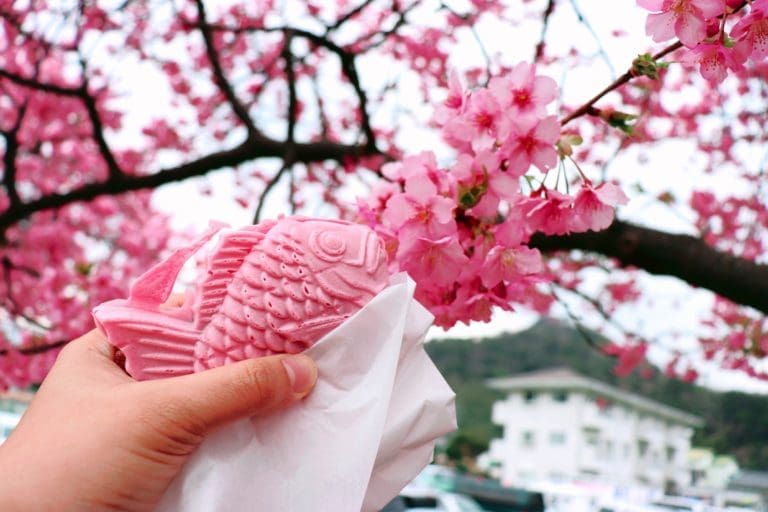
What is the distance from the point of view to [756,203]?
4.41m

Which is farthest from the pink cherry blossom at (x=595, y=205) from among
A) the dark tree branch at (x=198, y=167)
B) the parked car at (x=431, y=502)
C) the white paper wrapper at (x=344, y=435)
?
the parked car at (x=431, y=502)

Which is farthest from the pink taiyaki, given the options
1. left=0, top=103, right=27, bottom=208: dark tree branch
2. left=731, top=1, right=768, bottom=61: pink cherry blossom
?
left=0, top=103, right=27, bottom=208: dark tree branch

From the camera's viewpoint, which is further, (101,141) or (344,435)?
(101,141)

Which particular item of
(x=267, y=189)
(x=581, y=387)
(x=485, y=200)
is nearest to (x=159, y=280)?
(x=485, y=200)

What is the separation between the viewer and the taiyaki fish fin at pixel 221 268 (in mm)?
A: 891

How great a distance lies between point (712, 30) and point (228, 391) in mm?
806

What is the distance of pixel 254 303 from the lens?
2.82 ft

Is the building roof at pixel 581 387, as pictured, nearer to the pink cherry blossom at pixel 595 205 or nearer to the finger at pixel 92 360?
the pink cherry blossom at pixel 595 205

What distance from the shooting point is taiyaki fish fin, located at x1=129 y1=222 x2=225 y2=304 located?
3.07 feet

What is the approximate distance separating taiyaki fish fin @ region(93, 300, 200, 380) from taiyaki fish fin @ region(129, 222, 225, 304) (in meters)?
0.04

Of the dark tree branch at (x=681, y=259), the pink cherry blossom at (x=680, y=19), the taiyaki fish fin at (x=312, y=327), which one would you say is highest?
the dark tree branch at (x=681, y=259)

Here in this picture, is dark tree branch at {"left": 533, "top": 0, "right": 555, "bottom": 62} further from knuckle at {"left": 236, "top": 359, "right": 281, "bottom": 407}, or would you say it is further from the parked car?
the parked car

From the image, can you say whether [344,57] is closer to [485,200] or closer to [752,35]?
[485,200]

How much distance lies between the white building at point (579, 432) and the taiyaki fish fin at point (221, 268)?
25711mm
